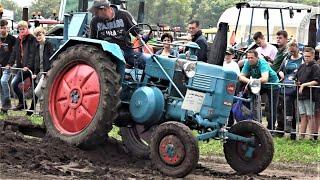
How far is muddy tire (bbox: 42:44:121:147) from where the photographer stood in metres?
7.60

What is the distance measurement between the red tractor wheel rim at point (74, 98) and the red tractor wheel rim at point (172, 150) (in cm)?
99

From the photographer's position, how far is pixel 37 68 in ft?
43.0

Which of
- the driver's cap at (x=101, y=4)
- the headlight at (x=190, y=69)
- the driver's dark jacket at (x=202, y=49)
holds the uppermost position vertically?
the driver's cap at (x=101, y=4)

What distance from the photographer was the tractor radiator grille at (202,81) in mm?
7516

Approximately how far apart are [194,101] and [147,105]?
20.9 inches

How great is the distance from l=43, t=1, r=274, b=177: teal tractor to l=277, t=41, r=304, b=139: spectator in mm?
3866

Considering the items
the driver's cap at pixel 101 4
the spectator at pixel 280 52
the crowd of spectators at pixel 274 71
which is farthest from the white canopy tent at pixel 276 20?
the driver's cap at pixel 101 4

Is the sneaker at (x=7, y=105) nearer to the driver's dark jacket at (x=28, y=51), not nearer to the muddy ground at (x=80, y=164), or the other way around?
the driver's dark jacket at (x=28, y=51)

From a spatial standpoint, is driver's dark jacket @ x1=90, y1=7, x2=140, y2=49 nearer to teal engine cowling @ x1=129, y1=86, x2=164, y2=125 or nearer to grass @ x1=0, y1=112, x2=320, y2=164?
teal engine cowling @ x1=129, y1=86, x2=164, y2=125

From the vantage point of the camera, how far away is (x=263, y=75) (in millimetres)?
10898

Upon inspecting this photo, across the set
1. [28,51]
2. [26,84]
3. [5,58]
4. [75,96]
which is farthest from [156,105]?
[5,58]

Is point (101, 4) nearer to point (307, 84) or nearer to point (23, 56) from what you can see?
point (307, 84)

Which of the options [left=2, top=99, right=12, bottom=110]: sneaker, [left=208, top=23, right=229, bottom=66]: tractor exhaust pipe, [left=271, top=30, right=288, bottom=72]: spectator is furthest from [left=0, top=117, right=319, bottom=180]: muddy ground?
[left=2, top=99, right=12, bottom=110]: sneaker

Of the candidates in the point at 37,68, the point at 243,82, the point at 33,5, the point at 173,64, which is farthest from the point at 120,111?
the point at 33,5
